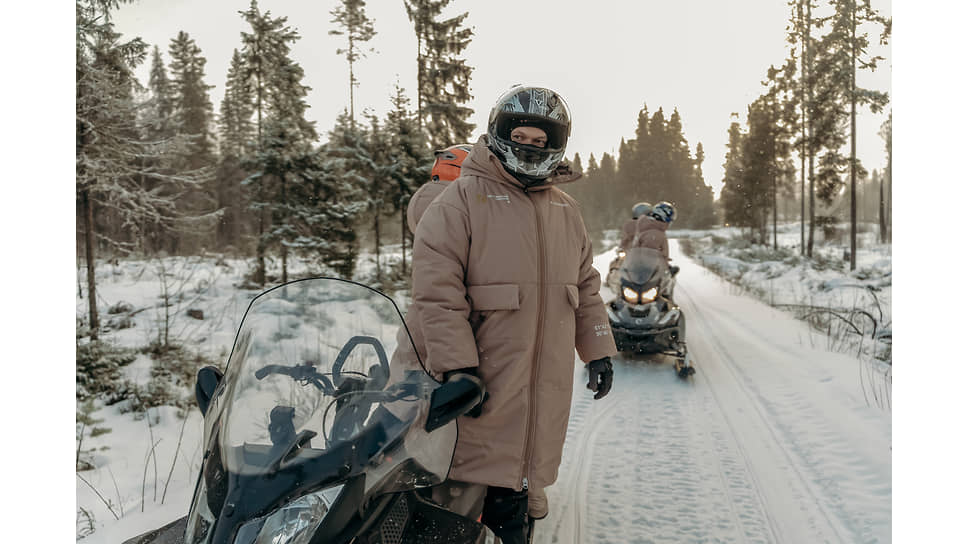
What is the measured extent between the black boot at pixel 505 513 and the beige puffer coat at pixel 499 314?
93 mm

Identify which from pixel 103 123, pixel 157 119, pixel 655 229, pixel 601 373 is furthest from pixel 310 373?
pixel 157 119

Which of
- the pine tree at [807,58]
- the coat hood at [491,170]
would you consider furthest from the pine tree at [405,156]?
the pine tree at [807,58]

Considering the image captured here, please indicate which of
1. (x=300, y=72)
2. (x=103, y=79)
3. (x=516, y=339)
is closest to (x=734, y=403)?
(x=516, y=339)

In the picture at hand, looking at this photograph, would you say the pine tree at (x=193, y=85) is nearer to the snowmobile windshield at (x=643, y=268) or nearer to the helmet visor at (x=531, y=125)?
the snowmobile windshield at (x=643, y=268)

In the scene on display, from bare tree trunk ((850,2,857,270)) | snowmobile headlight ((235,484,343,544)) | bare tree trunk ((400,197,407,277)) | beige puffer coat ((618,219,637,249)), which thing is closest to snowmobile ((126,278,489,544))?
snowmobile headlight ((235,484,343,544))

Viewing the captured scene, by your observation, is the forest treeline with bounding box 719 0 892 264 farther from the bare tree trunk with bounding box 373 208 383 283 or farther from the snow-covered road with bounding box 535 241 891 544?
the bare tree trunk with bounding box 373 208 383 283

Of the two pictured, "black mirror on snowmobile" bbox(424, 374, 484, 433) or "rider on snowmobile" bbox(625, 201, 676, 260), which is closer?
"black mirror on snowmobile" bbox(424, 374, 484, 433)

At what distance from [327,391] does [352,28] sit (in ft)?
66.6

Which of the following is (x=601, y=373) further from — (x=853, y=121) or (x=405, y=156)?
(x=853, y=121)

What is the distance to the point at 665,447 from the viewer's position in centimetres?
411

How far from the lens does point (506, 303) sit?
1.98 m

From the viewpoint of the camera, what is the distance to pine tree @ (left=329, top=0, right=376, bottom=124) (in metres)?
18.9

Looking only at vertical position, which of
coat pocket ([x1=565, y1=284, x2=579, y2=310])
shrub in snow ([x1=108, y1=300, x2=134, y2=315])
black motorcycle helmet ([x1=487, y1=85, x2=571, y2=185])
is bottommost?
shrub in snow ([x1=108, y1=300, x2=134, y2=315])

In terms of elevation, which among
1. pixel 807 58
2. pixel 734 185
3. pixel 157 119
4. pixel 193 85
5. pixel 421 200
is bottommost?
pixel 421 200
